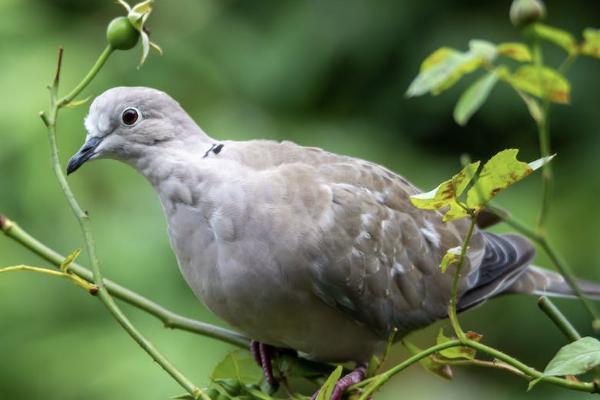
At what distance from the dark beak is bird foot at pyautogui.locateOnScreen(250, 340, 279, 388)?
384 millimetres

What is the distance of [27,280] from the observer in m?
2.87

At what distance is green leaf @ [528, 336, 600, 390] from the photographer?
86 cm

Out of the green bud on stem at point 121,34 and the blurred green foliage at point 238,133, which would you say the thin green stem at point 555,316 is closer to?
the green bud on stem at point 121,34

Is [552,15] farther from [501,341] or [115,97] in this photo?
[115,97]

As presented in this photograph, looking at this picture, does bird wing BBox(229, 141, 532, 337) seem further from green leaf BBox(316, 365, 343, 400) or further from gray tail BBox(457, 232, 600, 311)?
green leaf BBox(316, 365, 343, 400)

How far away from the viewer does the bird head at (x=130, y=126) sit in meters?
1.61

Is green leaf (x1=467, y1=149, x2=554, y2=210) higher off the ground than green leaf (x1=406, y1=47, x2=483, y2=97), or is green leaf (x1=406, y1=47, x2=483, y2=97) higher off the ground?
green leaf (x1=406, y1=47, x2=483, y2=97)

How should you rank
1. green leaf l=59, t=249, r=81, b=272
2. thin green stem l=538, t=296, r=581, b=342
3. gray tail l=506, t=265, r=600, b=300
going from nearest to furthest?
thin green stem l=538, t=296, r=581, b=342 → green leaf l=59, t=249, r=81, b=272 → gray tail l=506, t=265, r=600, b=300

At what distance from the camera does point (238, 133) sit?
297 centimetres

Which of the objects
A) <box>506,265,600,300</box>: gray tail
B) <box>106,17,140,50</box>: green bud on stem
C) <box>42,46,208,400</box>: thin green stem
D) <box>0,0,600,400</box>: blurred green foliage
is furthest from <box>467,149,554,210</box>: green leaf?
<box>0,0,600,400</box>: blurred green foliage

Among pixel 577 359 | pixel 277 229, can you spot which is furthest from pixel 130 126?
pixel 577 359

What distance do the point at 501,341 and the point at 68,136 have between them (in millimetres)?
1413

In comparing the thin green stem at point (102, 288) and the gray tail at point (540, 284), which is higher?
the thin green stem at point (102, 288)

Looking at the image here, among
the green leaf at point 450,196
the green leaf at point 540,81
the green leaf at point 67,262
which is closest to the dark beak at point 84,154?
the green leaf at point 67,262
